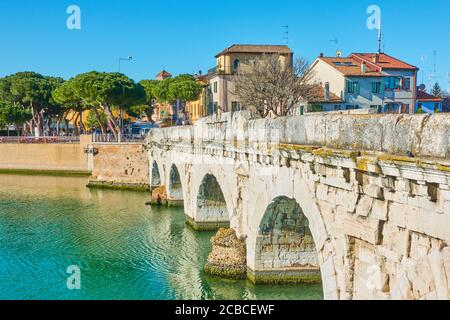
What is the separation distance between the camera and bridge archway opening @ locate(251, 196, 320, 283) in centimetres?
1505

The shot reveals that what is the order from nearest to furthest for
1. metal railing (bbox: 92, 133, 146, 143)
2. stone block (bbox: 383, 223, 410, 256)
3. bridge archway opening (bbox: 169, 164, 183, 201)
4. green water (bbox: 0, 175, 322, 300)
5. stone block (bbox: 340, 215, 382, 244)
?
stone block (bbox: 383, 223, 410, 256), stone block (bbox: 340, 215, 382, 244), green water (bbox: 0, 175, 322, 300), bridge archway opening (bbox: 169, 164, 183, 201), metal railing (bbox: 92, 133, 146, 143)

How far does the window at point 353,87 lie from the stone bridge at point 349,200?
24710 mm

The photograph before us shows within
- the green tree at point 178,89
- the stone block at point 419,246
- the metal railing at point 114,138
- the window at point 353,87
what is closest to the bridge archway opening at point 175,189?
the metal railing at point 114,138

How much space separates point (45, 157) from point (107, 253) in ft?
101

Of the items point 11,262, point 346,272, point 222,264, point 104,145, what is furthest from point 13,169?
point 346,272

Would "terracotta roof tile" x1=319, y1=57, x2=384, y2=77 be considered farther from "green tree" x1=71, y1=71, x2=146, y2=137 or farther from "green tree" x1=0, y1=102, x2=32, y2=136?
"green tree" x1=0, y1=102, x2=32, y2=136

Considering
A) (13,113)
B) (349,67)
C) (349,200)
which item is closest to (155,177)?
(349,67)

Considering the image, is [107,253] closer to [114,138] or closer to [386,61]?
[114,138]

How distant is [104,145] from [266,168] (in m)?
30.6

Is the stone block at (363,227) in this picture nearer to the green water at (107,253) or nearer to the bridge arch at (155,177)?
the green water at (107,253)

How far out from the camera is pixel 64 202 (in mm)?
32500

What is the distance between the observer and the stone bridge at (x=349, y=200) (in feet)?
21.6

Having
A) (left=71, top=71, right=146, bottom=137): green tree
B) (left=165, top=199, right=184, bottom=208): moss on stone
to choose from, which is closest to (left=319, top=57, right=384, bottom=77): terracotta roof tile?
(left=165, top=199, right=184, bottom=208): moss on stone

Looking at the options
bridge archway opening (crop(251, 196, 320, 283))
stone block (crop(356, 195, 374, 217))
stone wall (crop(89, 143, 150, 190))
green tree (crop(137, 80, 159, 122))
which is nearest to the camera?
stone block (crop(356, 195, 374, 217))
